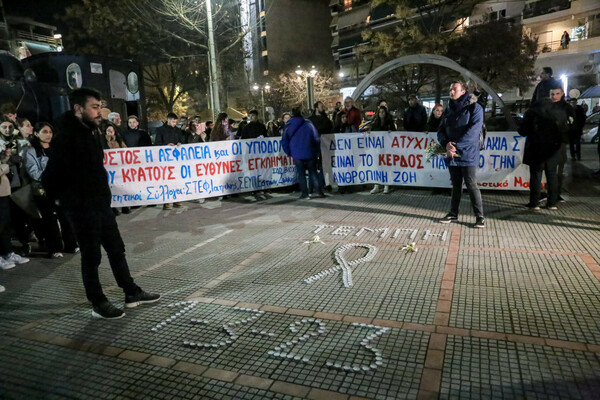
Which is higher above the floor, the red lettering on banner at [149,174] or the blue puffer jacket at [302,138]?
the blue puffer jacket at [302,138]

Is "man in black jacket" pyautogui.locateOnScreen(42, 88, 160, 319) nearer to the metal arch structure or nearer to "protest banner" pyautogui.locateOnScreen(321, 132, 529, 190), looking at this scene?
"protest banner" pyautogui.locateOnScreen(321, 132, 529, 190)

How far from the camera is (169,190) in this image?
8484mm

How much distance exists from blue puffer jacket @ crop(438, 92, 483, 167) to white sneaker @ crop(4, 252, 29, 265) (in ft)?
19.8

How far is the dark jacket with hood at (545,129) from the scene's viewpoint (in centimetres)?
693

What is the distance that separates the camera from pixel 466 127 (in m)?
6.19

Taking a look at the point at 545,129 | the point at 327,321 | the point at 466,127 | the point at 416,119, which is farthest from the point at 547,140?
the point at 327,321

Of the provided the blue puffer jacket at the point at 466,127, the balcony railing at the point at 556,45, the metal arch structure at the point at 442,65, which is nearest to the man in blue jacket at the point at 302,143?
the metal arch structure at the point at 442,65

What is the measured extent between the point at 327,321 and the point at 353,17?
164 ft

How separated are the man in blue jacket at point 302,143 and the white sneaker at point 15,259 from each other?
5137mm

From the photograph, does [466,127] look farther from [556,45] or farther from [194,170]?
[556,45]

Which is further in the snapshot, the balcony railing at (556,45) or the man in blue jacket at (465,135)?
the balcony railing at (556,45)

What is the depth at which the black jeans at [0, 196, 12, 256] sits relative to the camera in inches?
215

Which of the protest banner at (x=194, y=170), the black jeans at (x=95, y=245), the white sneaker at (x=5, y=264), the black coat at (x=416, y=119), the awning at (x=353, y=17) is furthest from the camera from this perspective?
the awning at (x=353, y=17)

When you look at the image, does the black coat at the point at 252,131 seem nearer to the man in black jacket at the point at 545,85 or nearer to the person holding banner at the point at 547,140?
the person holding banner at the point at 547,140
